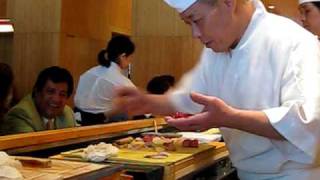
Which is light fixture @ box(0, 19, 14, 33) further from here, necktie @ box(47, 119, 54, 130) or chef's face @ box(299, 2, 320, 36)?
chef's face @ box(299, 2, 320, 36)

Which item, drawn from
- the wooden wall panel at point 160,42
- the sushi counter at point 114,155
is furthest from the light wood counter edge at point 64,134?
the wooden wall panel at point 160,42

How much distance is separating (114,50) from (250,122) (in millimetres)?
2146

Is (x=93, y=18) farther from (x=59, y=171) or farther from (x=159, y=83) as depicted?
(x=59, y=171)

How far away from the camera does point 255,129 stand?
43.4 inches

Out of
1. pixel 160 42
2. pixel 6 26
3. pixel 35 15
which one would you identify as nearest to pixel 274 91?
pixel 6 26

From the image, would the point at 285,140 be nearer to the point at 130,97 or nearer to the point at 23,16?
the point at 130,97

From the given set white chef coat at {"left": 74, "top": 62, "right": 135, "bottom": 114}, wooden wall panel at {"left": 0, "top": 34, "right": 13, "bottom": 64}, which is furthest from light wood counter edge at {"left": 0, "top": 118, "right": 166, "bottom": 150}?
wooden wall panel at {"left": 0, "top": 34, "right": 13, "bottom": 64}

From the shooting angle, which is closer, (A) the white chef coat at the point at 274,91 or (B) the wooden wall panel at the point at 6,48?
(A) the white chef coat at the point at 274,91

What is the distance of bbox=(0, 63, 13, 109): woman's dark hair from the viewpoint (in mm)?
2232

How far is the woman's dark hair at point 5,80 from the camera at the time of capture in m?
2.23

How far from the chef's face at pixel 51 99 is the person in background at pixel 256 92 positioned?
989 millimetres

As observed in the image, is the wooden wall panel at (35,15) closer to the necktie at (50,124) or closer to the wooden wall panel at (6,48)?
the wooden wall panel at (6,48)

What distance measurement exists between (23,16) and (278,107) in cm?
201

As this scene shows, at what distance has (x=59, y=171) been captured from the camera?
1.07 m
